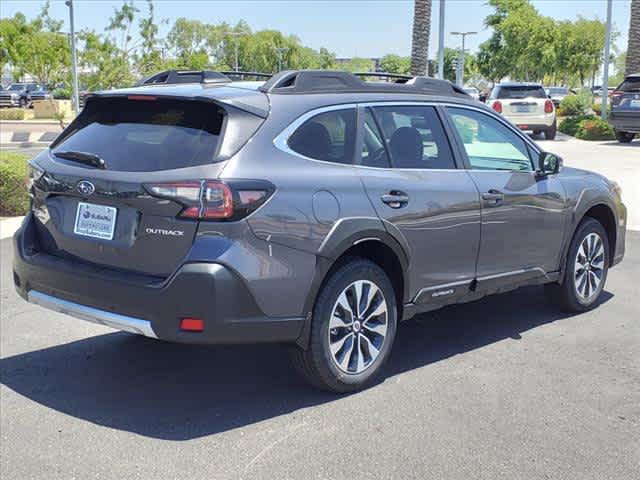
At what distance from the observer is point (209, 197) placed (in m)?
3.92

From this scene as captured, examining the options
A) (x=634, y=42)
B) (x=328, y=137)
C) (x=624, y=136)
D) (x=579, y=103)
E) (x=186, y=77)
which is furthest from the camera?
(x=579, y=103)

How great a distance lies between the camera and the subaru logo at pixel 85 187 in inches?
167

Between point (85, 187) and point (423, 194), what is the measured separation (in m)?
1.92

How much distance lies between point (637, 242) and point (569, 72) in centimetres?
6003

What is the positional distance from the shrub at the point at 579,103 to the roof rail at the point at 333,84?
26967 mm

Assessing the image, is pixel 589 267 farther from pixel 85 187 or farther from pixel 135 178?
pixel 85 187

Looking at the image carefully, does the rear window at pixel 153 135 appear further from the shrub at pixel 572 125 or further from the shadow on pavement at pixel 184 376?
the shrub at pixel 572 125

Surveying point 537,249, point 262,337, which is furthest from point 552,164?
point 262,337

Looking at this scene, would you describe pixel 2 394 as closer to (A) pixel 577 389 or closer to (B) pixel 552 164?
(A) pixel 577 389

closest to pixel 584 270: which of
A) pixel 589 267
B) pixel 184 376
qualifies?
pixel 589 267

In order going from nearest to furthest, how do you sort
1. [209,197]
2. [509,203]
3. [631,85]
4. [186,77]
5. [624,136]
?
[209,197] → [186,77] → [509,203] → [631,85] → [624,136]

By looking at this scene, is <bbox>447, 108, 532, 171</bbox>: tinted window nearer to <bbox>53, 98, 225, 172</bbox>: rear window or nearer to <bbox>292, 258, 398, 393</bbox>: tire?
<bbox>292, 258, 398, 393</bbox>: tire

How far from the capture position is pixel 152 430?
419 centimetres

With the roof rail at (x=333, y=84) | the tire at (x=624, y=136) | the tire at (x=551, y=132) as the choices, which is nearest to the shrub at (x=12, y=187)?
the roof rail at (x=333, y=84)
